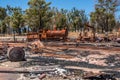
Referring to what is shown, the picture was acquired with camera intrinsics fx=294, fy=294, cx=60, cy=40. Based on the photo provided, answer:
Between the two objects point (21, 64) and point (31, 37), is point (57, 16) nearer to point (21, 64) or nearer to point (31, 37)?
point (31, 37)

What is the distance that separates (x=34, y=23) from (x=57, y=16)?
21.9m

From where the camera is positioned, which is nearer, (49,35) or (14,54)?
(14,54)

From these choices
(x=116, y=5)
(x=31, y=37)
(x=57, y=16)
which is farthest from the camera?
(x=57, y=16)

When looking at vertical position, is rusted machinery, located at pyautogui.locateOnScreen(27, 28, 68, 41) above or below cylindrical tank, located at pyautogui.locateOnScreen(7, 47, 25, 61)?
above

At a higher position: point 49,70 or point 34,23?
point 34,23

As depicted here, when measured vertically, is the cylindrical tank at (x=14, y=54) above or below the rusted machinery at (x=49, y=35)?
below

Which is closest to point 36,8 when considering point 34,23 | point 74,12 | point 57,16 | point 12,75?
point 34,23

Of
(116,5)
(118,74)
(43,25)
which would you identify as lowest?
(118,74)

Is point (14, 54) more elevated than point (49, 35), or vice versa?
point (49, 35)

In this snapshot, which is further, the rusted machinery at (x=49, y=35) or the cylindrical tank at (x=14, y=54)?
the rusted machinery at (x=49, y=35)

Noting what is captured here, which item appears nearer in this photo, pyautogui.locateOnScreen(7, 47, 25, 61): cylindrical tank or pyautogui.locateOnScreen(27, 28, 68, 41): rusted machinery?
pyautogui.locateOnScreen(7, 47, 25, 61): cylindrical tank

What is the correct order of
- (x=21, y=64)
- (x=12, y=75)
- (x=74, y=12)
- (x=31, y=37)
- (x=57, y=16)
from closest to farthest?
(x=12, y=75), (x=21, y=64), (x=31, y=37), (x=57, y=16), (x=74, y=12)

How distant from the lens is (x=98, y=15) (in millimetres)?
69188

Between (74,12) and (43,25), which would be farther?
(74,12)
